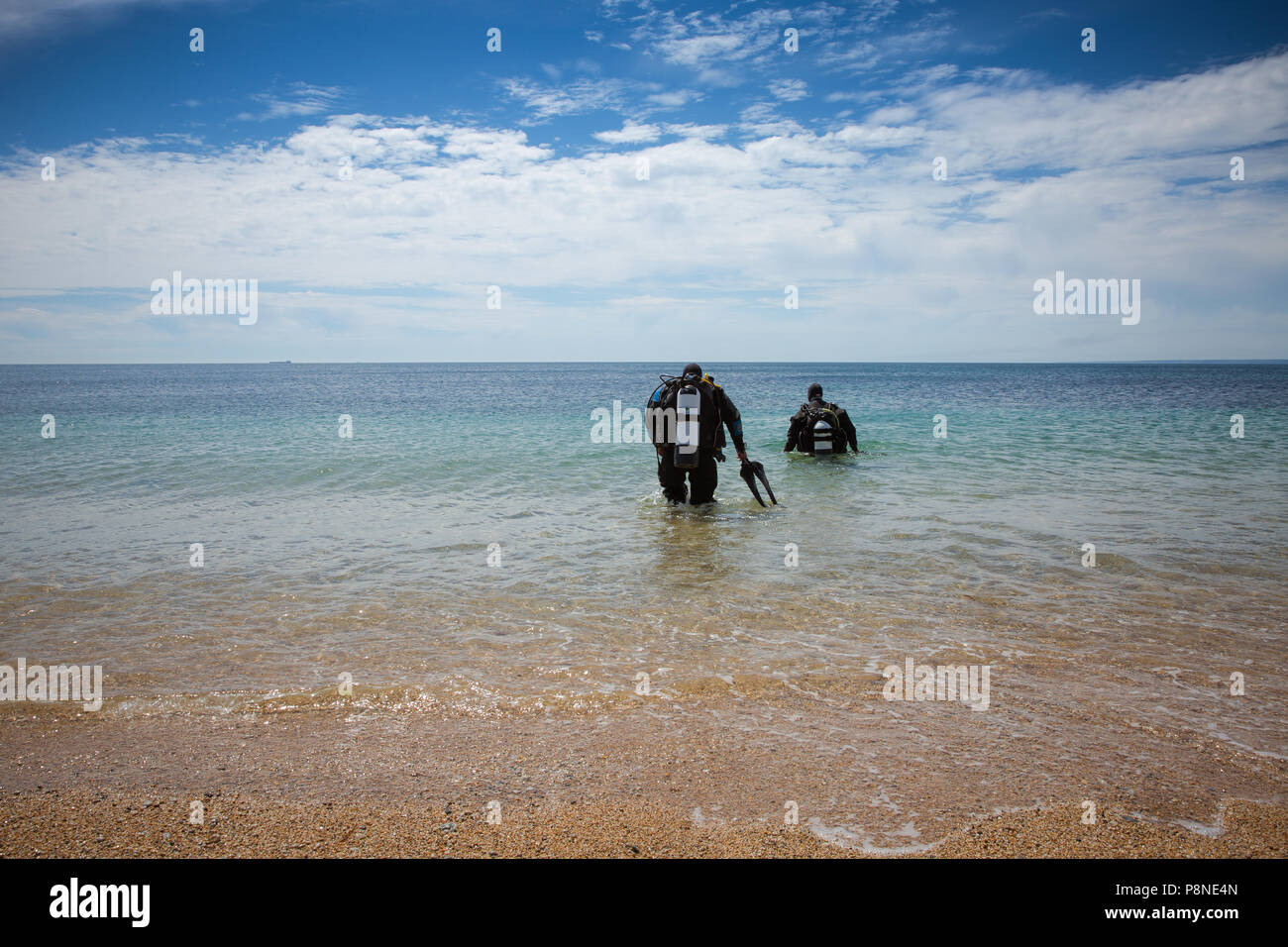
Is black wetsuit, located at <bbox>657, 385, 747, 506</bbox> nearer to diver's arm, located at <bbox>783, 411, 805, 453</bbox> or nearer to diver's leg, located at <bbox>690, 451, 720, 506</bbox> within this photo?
diver's leg, located at <bbox>690, 451, 720, 506</bbox>

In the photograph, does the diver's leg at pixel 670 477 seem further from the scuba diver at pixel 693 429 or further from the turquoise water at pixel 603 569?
the turquoise water at pixel 603 569

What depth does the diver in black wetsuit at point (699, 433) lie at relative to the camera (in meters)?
11.5

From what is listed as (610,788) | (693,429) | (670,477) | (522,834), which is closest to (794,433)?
(670,477)

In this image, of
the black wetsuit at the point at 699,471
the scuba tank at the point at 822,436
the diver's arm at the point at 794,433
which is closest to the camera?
the black wetsuit at the point at 699,471

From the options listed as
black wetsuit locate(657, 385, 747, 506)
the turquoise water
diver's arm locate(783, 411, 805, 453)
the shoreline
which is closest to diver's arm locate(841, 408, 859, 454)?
the turquoise water

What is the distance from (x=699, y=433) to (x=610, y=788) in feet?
27.0

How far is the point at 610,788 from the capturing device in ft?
12.4

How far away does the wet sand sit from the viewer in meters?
3.30

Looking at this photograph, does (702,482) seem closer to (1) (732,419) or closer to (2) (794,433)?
(1) (732,419)

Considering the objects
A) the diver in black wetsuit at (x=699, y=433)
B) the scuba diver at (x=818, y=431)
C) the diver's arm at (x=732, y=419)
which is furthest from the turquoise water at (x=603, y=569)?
the diver's arm at (x=732, y=419)

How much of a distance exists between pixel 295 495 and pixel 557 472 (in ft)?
18.1

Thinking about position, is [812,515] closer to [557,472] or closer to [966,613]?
[966,613]

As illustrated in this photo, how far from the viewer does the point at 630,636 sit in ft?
20.4
